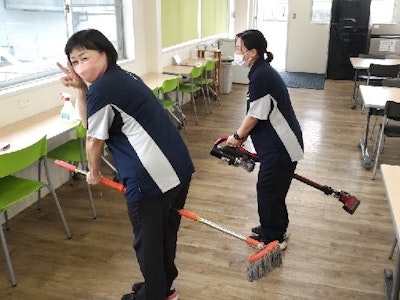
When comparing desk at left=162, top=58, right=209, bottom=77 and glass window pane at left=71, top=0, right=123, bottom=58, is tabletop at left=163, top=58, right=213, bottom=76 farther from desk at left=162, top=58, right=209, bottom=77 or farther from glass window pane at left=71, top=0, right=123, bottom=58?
glass window pane at left=71, top=0, right=123, bottom=58

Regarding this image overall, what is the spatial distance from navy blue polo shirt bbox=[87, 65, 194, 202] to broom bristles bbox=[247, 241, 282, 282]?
56 cm

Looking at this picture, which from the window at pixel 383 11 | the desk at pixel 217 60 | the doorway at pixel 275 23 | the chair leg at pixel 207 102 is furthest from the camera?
the doorway at pixel 275 23

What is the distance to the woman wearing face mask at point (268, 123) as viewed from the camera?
2.42 meters

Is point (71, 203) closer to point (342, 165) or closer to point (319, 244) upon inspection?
point (319, 244)

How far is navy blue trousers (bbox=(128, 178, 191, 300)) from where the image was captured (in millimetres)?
1834

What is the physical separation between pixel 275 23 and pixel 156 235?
A: 9304mm

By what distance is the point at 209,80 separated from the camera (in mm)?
6320

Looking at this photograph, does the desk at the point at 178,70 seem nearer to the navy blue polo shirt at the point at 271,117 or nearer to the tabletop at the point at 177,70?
the tabletop at the point at 177,70

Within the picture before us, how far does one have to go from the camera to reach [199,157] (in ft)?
14.8

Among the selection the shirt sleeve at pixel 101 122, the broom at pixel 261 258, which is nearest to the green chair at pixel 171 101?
the broom at pixel 261 258

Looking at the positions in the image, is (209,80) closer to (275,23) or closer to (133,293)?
(133,293)

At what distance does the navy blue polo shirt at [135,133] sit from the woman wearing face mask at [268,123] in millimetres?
752

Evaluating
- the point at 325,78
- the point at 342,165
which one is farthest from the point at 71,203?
the point at 325,78

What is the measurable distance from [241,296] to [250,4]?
835 centimetres
